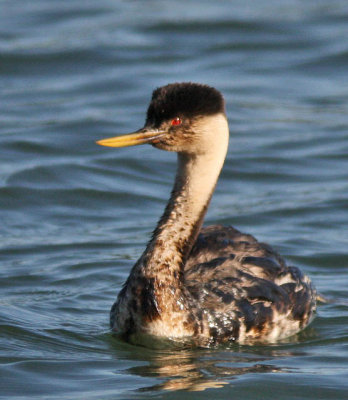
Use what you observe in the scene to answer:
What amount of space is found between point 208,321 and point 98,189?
4.97 metres

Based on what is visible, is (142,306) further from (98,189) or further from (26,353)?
(98,189)

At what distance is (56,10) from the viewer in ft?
64.2

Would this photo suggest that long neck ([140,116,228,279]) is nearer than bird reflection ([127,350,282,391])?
No

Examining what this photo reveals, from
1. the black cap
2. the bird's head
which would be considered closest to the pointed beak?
the bird's head

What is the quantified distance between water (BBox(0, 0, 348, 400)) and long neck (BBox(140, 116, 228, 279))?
26.1 inches

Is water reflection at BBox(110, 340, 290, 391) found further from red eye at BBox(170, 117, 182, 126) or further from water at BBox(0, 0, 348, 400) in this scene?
red eye at BBox(170, 117, 182, 126)

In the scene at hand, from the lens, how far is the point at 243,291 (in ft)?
27.4

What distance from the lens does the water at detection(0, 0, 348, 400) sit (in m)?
7.68

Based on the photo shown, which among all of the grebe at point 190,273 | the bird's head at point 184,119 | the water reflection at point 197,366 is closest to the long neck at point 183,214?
the grebe at point 190,273

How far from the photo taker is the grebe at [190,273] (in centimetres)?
800

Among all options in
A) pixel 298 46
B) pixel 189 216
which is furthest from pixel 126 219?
pixel 298 46

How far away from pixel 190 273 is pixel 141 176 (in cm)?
506

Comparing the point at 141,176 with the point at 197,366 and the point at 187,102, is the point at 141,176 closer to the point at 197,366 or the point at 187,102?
the point at 187,102

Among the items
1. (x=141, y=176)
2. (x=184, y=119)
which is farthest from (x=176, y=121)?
(x=141, y=176)
